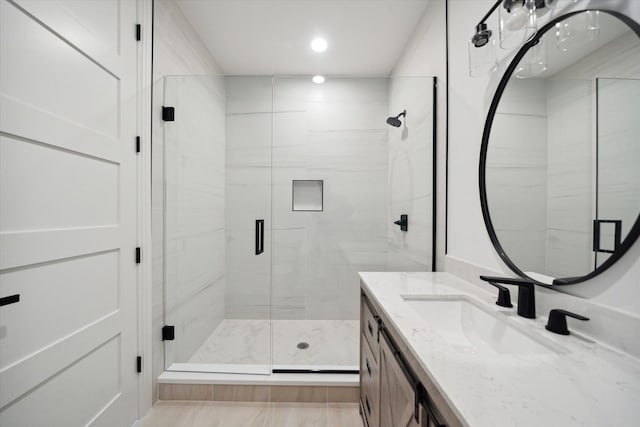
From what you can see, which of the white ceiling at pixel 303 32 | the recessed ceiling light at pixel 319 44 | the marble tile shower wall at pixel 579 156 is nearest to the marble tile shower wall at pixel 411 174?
the white ceiling at pixel 303 32

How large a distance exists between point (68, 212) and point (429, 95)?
2.18 m

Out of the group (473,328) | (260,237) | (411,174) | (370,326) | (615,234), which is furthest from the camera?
(260,237)

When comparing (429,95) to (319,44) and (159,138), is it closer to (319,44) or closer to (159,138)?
(319,44)

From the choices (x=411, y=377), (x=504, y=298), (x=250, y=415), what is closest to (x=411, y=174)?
(x=504, y=298)

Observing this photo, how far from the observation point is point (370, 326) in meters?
1.37

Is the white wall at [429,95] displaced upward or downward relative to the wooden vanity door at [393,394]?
upward

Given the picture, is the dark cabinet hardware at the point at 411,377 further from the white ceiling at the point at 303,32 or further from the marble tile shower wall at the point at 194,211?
the white ceiling at the point at 303,32

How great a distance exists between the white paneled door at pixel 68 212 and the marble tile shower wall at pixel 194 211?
337 millimetres

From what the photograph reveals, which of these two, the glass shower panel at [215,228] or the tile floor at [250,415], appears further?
the glass shower panel at [215,228]

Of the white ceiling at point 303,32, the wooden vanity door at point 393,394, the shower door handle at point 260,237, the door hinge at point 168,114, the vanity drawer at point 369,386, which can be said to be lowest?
the vanity drawer at point 369,386

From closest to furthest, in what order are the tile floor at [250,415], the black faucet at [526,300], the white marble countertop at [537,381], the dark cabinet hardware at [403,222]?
the white marble countertop at [537,381] → the black faucet at [526,300] → the tile floor at [250,415] → the dark cabinet hardware at [403,222]

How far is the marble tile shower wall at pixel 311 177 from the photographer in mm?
2262

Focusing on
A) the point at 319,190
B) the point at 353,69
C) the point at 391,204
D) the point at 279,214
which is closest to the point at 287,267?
the point at 279,214

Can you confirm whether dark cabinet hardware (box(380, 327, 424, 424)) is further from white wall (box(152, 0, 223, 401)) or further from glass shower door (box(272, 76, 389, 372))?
white wall (box(152, 0, 223, 401))
